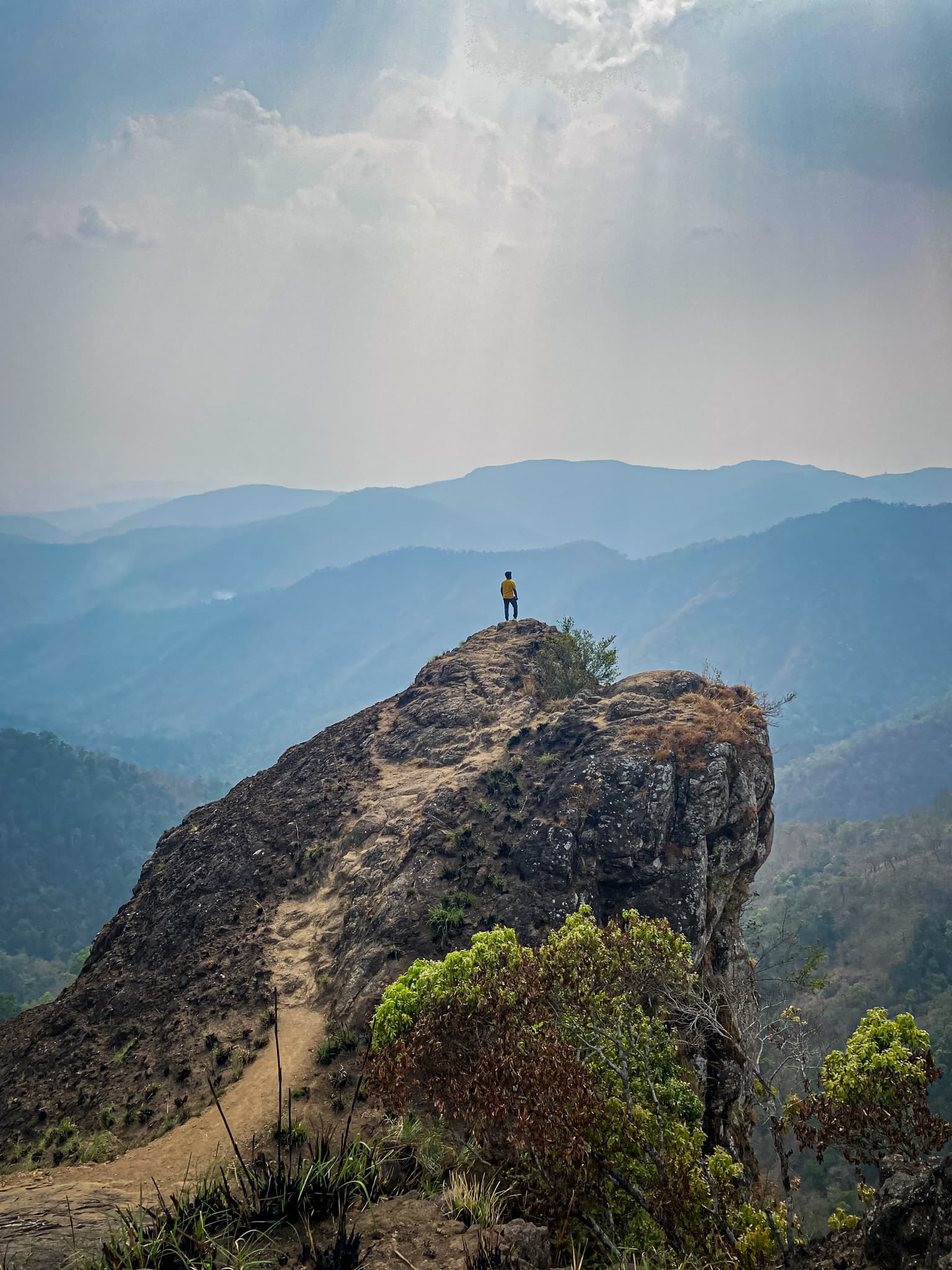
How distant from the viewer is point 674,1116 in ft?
39.7

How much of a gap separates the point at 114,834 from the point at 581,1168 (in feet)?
644

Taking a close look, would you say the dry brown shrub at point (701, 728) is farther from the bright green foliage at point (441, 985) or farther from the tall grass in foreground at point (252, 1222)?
the tall grass in foreground at point (252, 1222)

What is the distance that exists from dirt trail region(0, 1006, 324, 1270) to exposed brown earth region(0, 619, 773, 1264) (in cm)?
10

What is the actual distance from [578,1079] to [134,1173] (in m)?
11.1

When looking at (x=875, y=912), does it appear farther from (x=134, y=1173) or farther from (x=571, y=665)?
(x=134, y=1173)

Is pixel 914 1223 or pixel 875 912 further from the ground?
pixel 914 1223

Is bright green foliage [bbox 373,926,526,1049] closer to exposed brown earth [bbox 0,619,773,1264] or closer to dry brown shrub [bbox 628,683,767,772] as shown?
exposed brown earth [bbox 0,619,773,1264]

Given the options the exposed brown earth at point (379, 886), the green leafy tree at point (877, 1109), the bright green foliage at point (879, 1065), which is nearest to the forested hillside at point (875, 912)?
the exposed brown earth at point (379, 886)

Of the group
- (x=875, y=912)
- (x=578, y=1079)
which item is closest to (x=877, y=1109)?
(x=578, y=1079)

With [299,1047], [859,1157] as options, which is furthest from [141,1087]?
[859,1157]

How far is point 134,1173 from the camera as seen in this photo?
15.0m

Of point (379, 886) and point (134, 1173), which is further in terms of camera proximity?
point (379, 886)

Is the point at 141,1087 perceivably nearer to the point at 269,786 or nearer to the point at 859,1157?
the point at 269,786

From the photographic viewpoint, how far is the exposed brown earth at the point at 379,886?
18828mm
